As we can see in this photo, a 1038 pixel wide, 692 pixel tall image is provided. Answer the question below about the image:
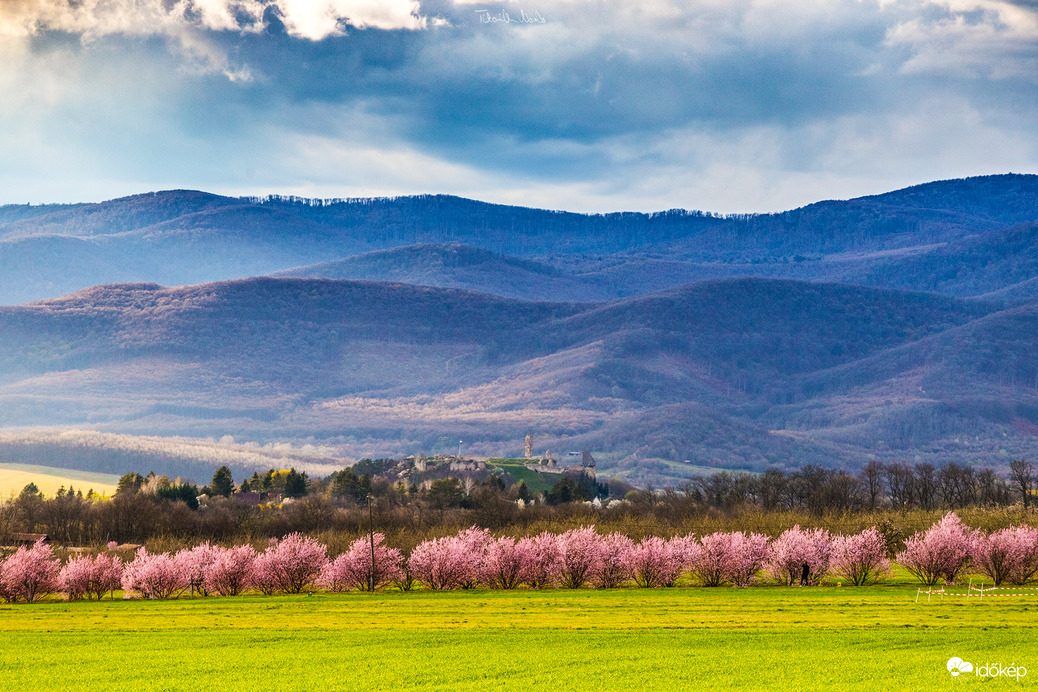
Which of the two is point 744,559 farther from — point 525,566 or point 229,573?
point 229,573

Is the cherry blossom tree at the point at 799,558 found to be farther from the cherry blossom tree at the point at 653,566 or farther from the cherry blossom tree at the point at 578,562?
the cherry blossom tree at the point at 578,562

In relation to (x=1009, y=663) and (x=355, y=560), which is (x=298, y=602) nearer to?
(x=355, y=560)

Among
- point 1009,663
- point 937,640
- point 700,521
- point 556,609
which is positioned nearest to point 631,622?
point 556,609

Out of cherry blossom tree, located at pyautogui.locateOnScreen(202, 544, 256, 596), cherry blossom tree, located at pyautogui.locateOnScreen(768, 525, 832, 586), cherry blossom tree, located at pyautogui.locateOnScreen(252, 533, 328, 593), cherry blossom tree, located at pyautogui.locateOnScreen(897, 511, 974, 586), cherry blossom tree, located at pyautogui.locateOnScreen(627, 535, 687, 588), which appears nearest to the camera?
cherry blossom tree, located at pyautogui.locateOnScreen(897, 511, 974, 586)

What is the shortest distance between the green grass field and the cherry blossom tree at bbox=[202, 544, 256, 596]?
1149cm

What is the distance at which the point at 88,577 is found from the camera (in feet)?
250

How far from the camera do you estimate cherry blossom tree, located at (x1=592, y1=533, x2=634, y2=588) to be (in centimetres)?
7306

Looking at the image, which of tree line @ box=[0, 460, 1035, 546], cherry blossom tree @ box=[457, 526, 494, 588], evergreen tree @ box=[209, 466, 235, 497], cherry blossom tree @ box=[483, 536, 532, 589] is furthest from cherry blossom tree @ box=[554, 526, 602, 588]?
evergreen tree @ box=[209, 466, 235, 497]

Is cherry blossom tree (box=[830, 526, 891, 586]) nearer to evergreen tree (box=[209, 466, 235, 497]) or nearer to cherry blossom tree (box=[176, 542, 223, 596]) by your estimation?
cherry blossom tree (box=[176, 542, 223, 596])

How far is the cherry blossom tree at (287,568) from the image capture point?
2923 inches

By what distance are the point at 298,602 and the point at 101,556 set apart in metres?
20.0

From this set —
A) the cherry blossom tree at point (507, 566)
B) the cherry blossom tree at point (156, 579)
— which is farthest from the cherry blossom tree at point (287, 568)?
the cherry blossom tree at point (507, 566)

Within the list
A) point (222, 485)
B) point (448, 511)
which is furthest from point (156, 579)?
point (222, 485)

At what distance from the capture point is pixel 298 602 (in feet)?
213
